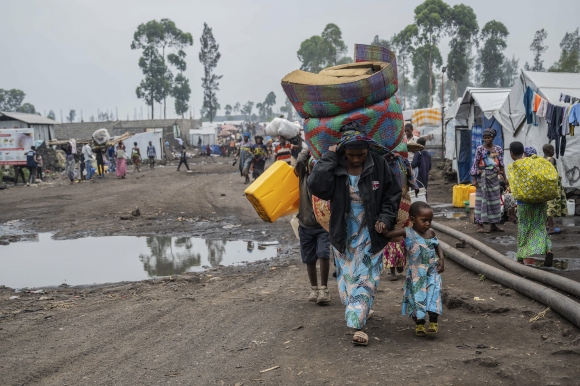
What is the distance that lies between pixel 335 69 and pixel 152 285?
11.8ft

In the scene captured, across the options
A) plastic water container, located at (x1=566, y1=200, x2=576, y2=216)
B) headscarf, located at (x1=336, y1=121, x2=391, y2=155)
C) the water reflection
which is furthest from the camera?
plastic water container, located at (x1=566, y1=200, x2=576, y2=216)

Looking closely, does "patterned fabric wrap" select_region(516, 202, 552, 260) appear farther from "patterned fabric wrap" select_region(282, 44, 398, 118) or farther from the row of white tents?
the row of white tents

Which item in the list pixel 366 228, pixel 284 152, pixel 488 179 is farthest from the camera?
pixel 488 179

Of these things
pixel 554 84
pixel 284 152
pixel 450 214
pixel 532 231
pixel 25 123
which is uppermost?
pixel 25 123

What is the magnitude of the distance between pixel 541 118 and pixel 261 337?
10.2 metres

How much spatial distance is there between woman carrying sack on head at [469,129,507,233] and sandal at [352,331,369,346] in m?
5.75

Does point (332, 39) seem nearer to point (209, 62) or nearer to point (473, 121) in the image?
point (209, 62)

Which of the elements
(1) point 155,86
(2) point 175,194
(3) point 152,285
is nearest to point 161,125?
(1) point 155,86

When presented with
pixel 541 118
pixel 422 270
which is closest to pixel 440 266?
pixel 422 270

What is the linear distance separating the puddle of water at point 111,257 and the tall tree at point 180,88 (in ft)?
231

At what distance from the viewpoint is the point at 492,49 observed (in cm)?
6869

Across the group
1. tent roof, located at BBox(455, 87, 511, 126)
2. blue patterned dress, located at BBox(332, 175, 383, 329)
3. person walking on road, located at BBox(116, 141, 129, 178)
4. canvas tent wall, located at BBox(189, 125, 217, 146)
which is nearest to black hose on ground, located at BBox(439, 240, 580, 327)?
blue patterned dress, located at BBox(332, 175, 383, 329)

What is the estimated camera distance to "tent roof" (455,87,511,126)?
16.7 metres

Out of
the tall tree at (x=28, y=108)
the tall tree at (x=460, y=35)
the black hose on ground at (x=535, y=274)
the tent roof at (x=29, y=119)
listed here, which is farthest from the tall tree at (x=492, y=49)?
the tall tree at (x=28, y=108)
